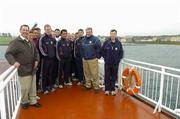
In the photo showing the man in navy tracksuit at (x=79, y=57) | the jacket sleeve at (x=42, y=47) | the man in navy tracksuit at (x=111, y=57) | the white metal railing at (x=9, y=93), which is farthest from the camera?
the man in navy tracksuit at (x=79, y=57)

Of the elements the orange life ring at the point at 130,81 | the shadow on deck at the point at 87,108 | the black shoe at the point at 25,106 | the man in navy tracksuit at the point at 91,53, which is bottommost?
the shadow on deck at the point at 87,108

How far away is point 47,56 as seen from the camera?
563 cm

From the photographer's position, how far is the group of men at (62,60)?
4.68 m

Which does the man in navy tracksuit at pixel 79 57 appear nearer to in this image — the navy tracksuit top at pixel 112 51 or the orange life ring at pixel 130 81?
the navy tracksuit top at pixel 112 51

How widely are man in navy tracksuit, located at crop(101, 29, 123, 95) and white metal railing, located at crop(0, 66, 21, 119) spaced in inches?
87.3

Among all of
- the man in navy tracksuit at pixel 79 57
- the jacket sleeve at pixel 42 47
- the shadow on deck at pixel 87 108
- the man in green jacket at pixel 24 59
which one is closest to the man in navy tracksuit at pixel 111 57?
the shadow on deck at pixel 87 108

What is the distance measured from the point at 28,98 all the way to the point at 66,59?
1.93 meters

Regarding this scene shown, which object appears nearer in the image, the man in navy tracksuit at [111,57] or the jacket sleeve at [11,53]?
the jacket sleeve at [11,53]

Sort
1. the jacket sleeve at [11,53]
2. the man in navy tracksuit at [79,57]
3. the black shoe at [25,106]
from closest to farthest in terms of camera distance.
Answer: the jacket sleeve at [11,53] → the black shoe at [25,106] → the man in navy tracksuit at [79,57]

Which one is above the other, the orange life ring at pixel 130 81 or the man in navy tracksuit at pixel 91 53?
the man in navy tracksuit at pixel 91 53

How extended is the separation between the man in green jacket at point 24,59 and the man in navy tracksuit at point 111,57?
1828 millimetres

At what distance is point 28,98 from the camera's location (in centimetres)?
481

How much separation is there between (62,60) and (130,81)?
6.38 ft

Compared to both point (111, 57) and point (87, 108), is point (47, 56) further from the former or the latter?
point (87, 108)
